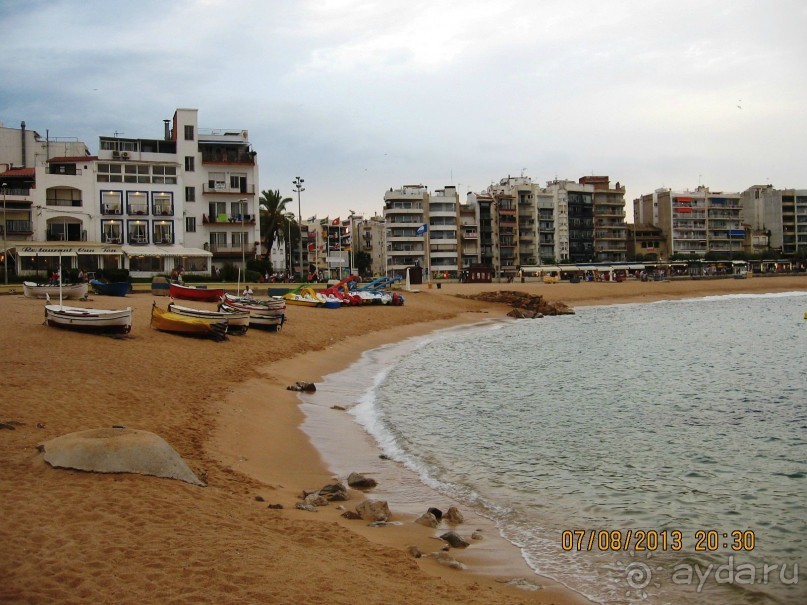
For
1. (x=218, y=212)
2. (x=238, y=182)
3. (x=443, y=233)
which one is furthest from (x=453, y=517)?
(x=443, y=233)

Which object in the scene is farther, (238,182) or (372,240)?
(372,240)

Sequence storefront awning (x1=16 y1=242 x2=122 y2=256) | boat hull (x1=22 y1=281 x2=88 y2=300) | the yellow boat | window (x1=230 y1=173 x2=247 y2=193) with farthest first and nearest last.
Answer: window (x1=230 y1=173 x2=247 y2=193), storefront awning (x1=16 y1=242 x2=122 y2=256), boat hull (x1=22 y1=281 x2=88 y2=300), the yellow boat

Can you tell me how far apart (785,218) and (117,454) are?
7021 inches

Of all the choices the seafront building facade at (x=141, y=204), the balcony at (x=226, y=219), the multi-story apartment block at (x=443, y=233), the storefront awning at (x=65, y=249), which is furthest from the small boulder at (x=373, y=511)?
the multi-story apartment block at (x=443, y=233)

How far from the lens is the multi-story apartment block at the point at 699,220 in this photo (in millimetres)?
152625

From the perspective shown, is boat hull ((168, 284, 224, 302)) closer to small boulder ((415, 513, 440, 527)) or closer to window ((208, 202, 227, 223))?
small boulder ((415, 513, 440, 527))

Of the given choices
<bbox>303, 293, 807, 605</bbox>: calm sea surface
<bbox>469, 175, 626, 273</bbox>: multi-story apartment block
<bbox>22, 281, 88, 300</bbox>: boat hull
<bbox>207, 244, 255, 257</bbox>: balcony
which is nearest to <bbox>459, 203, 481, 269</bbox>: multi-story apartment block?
<bbox>469, 175, 626, 273</bbox>: multi-story apartment block

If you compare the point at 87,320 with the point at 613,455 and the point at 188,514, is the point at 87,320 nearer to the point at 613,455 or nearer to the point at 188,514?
the point at 188,514

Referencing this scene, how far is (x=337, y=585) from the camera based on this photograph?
721cm

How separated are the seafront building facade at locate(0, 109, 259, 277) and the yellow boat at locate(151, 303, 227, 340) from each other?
4019 cm

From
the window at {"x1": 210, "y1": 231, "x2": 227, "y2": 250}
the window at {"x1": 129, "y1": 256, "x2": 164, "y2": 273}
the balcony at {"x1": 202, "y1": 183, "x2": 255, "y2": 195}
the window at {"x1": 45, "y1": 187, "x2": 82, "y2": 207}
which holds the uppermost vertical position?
the balcony at {"x1": 202, "y1": 183, "x2": 255, "y2": 195}

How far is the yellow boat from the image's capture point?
26.9m

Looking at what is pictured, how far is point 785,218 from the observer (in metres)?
162

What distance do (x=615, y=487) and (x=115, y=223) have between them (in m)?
68.2
